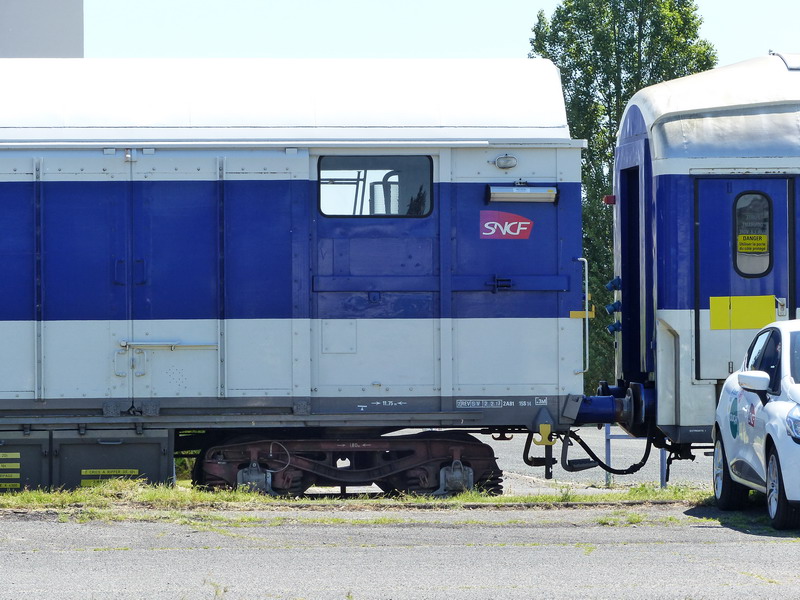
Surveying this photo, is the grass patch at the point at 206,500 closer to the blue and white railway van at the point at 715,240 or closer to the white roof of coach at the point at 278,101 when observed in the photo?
the blue and white railway van at the point at 715,240

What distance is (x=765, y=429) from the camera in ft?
31.2

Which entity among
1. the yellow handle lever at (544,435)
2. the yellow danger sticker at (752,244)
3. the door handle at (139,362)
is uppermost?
the yellow danger sticker at (752,244)

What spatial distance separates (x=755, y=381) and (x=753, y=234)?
2583 millimetres

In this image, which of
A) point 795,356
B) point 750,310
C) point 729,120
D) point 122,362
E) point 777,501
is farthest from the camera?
point 729,120

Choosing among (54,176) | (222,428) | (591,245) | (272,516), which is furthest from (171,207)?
(591,245)

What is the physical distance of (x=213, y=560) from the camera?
8164mm

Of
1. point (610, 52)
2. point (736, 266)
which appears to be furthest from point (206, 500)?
point (610, 52)

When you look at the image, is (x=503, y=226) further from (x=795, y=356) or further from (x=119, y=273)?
(x=119, y=273)

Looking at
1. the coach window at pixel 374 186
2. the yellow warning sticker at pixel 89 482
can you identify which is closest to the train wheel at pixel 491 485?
the coach window at pixel 374 186

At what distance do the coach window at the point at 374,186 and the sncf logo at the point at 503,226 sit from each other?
57cm

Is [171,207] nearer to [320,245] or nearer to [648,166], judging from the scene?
[320,245]

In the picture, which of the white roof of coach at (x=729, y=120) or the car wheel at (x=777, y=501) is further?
the white roof of coach at (x=729, y=120)

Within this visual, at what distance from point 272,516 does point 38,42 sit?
21635 millimetres

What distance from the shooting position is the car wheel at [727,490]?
34.4 ft
